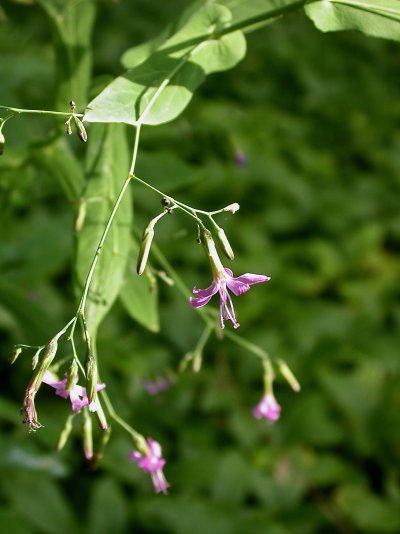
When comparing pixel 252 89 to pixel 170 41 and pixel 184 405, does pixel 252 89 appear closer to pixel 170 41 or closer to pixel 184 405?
pixel 184 405

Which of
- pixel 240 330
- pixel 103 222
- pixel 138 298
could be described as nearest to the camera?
pixel 103 222

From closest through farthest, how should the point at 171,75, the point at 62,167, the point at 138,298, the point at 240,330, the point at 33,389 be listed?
the point at 33,389, the point at 171,75, the point at 138,298, the point at 62,167, the point at 240,330

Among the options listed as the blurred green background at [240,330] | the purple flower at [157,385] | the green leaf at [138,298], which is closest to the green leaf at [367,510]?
the blurred green background at [240,330]

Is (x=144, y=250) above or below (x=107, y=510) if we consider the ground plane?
above

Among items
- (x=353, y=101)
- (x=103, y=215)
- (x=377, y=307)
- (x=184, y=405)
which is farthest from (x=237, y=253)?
(x=103, y=215)

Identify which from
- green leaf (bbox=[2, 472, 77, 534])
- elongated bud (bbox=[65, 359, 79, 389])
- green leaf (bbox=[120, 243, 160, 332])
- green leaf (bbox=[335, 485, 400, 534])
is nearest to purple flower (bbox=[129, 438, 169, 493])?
green leaf (bbox=[120, 243, 160, 332])

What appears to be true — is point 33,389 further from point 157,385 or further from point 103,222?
point 157,385

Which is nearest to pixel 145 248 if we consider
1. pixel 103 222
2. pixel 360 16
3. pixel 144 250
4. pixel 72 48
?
pixel 144 250

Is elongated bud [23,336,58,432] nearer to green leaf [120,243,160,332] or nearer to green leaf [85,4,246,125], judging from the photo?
green leaf [85,4,246,125]
